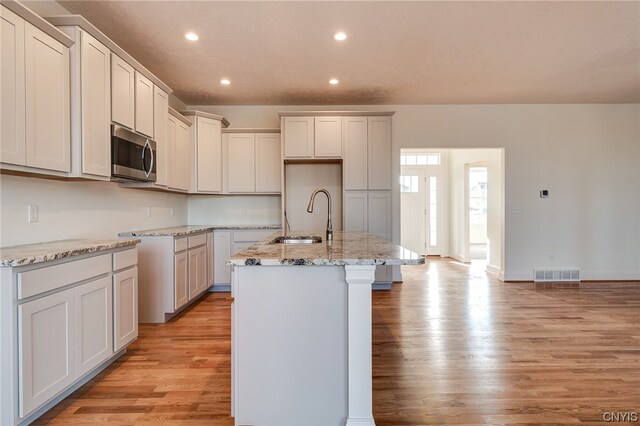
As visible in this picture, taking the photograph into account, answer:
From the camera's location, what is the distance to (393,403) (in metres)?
1.97

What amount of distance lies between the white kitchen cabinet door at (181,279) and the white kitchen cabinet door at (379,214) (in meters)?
2.50

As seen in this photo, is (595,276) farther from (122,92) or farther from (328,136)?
(122,92)

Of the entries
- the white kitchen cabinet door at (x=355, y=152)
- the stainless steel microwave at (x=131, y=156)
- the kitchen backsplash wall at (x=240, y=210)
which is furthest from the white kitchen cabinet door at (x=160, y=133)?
the white kitchen cabinet door at (x=355, y=152)

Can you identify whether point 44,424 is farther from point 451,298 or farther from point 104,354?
point 451,298

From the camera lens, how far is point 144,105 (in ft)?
10.4

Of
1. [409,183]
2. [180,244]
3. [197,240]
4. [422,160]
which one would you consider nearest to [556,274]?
[409,183]

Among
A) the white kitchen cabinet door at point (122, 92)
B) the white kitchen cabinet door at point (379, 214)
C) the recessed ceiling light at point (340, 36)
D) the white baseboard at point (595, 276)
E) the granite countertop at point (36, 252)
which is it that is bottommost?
the white baseboard at point (595, 276)

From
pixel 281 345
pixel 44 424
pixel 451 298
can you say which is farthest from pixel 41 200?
pixel 451 298

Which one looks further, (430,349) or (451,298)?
(451,298)

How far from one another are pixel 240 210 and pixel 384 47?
319cm

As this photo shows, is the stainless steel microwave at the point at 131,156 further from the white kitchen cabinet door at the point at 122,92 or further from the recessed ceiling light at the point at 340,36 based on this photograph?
the recessed ceiling light at the point at 340,36

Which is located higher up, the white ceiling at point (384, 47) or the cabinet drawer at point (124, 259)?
the white ceiling at point (384, 47)

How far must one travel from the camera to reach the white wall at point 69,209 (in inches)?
83.1

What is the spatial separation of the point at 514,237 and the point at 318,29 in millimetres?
4306
